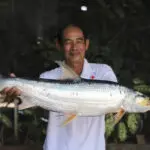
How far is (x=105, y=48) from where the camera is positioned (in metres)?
5.55

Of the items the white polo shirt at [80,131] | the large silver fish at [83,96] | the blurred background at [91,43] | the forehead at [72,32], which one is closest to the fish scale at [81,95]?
the large silver fish at [83,96]

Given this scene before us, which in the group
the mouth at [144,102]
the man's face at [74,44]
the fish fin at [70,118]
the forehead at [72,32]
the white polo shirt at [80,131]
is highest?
the forehead at [72,32]

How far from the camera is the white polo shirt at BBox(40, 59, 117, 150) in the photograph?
112 inches

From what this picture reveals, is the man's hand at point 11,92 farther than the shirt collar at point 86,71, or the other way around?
the shirt collar at point 86,71

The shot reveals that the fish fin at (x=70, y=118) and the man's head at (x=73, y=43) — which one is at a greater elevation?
the man's head at (x=73, y=43)

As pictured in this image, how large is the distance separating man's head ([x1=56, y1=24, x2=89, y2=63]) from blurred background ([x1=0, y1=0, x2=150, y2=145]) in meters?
2.23

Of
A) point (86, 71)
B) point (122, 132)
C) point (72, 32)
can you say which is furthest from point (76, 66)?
point (122, 132)

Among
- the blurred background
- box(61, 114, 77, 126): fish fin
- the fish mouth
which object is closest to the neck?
box(61, 114, 77, 126): fish fin

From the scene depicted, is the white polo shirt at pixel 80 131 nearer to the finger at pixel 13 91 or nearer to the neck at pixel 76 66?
the neck at pixel 76 66

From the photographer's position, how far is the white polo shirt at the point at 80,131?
2.86m

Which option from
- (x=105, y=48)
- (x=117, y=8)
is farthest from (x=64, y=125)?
(x=117, y=8)

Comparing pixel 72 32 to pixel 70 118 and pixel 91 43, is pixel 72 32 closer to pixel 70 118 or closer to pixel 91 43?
pixel 70 118

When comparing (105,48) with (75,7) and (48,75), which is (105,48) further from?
(48,75)

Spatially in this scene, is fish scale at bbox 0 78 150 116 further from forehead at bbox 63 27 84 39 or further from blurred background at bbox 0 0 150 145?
blurred background at bbox 0 0 150 145
